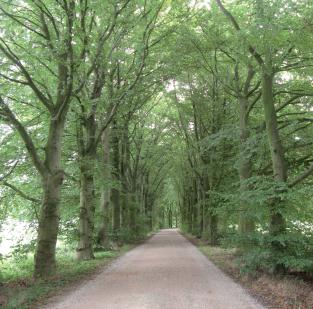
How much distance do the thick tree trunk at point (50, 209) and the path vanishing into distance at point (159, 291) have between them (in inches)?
59.2

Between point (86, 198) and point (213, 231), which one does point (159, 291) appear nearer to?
point (86, 198)

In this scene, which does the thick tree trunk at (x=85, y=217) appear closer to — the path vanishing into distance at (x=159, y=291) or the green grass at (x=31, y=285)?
the green grass at (x=31, y=285)

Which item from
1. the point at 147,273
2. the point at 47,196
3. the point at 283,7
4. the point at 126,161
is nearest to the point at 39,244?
the point at 47,196

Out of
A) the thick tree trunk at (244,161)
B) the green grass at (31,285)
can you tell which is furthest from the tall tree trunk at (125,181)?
the green grass at (31,285)

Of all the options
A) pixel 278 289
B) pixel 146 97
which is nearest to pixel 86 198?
pixel 146 97

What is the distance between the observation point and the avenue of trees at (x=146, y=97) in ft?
37.2

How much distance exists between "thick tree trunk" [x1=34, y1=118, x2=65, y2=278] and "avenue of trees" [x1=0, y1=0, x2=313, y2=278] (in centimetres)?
3

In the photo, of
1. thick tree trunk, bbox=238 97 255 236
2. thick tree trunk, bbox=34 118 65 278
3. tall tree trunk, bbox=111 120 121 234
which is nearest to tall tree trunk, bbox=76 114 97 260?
thick tree trunk, bbox=34 118 65 278

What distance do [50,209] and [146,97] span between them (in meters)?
12.1

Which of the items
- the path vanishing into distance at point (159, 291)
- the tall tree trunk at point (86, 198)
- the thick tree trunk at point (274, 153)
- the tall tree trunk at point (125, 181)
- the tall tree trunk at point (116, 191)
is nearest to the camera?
the path vanishing into distance at point (159, 291)

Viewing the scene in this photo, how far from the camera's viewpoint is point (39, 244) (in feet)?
39.1

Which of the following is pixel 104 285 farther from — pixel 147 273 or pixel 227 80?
pixel 227 80

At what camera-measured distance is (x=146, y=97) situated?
23.0 meters

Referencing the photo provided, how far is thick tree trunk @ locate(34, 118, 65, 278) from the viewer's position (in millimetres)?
11852
